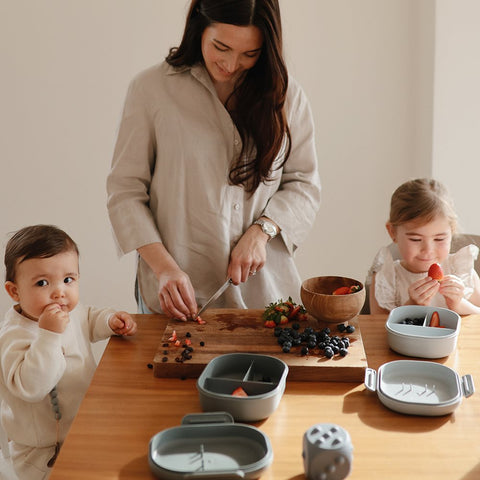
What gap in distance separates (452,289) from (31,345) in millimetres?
1196

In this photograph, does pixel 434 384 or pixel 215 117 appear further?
pixel 215 117

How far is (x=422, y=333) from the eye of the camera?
1.81 meters

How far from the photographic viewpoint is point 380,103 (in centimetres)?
369

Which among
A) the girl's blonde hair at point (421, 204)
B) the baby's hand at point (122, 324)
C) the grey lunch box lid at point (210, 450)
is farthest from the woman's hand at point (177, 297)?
the girl's blonde hair at point (421, 204)

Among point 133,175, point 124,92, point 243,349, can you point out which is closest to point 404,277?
point 243,349

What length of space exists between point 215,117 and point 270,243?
44cm

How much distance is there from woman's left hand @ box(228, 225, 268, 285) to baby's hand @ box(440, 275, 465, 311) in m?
0.54

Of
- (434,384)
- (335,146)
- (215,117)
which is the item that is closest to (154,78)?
(215,117)

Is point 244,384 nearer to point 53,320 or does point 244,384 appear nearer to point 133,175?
point 53,320

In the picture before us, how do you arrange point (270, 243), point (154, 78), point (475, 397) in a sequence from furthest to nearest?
point (270, 243) → point (154, 78) → point (475, 397)

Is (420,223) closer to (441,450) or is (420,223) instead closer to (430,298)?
(430,298)

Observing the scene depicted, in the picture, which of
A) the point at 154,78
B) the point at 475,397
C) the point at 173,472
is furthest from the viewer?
the point at 154,78

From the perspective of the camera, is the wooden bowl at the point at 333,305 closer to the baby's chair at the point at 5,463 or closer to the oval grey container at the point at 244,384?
the oval grey container at the point at 244,384

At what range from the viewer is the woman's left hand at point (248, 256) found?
6.75 feet
